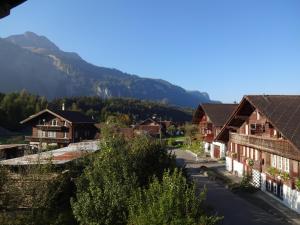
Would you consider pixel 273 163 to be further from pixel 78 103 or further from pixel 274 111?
pixel 78 103

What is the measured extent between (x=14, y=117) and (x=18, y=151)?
2076 inches

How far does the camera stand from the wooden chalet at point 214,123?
179 feet

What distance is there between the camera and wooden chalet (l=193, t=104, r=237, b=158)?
2152 inches

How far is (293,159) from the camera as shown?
76.8 ft

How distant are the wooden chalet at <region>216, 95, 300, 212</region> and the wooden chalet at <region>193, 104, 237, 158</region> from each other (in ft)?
49.0

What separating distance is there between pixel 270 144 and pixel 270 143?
7 cm

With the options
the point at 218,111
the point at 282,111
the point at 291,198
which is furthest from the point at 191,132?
the point at 291,198

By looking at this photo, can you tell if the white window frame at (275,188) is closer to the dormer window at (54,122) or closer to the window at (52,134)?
the dormer window at (54,122)

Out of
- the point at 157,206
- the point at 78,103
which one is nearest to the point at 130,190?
the point at 157,206

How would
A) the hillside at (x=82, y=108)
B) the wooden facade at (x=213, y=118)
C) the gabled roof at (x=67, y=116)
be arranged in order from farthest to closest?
the hillside at (x=82, y=108) → the gabled roof at (x=67, y=116) → the wooden facade at (x=213, y=118)

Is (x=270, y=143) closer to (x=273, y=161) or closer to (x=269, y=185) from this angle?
(x=273, y=161)

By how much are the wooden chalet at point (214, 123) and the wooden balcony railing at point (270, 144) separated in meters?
17.4

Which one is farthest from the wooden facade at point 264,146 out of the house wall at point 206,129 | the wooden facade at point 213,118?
the house wall at point 206,129

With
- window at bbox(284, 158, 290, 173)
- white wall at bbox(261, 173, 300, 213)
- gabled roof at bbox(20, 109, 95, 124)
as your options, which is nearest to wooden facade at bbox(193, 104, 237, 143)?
gabled roof at bbox(20, 109, 95, 124)
